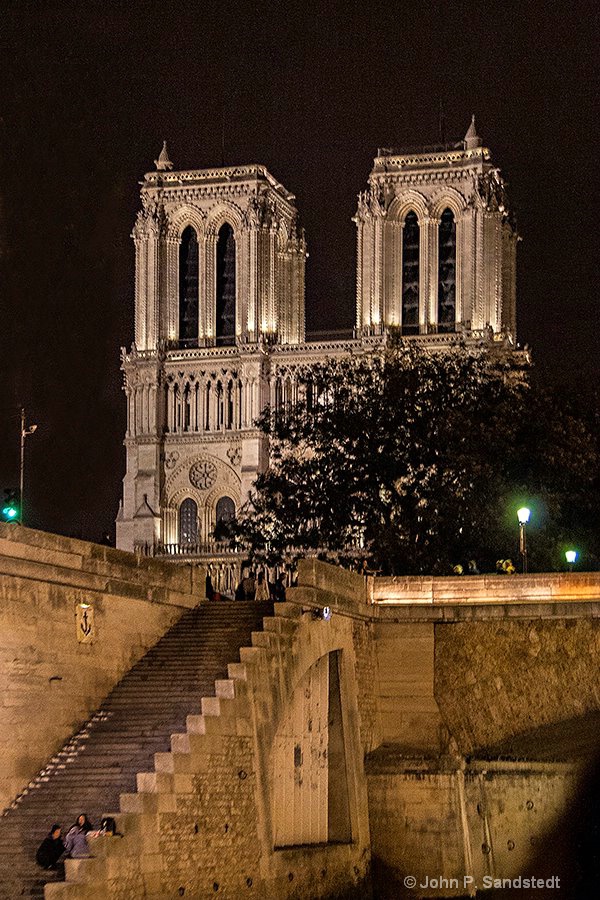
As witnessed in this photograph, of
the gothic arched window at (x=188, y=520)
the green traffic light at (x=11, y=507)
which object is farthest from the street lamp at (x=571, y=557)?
the gothic arched window at (x=188, y=520)

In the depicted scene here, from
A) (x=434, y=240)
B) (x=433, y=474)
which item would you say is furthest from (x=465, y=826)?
(x=434, y=240)

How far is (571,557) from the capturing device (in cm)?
5366

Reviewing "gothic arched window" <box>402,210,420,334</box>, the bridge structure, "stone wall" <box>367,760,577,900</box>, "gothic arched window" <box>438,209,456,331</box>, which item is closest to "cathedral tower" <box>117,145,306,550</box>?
"gothic arched window" <box>402,210,420,334</box>

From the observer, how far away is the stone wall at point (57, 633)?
113 feet

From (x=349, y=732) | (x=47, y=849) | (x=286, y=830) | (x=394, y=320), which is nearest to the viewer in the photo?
(x=47, y=849)

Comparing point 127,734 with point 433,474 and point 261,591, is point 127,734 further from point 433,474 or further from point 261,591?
point 433,474

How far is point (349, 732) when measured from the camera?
41.5 metres

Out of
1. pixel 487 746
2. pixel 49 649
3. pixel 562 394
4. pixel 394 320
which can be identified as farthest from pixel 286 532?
pixel 394 320

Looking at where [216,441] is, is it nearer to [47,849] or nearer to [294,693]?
[294,693]

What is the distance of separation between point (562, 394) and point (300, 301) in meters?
53.9

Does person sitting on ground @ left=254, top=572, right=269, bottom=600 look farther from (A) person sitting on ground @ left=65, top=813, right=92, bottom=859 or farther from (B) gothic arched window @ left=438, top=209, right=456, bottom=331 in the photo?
(B) gothic arched window @ left=438, top=209, right=456, bottom=331

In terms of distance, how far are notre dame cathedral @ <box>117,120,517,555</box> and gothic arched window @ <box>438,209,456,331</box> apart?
8 cm

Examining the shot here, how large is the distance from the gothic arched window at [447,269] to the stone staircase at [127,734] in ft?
228

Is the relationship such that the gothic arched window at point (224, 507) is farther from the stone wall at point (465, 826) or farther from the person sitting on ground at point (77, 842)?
the person sitting on ground at point (77, 842)
